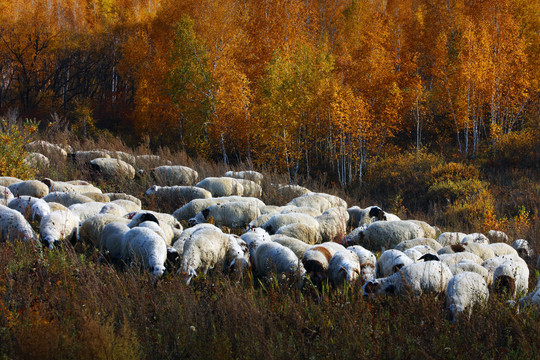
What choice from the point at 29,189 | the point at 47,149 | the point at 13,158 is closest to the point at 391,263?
the point at 29,189

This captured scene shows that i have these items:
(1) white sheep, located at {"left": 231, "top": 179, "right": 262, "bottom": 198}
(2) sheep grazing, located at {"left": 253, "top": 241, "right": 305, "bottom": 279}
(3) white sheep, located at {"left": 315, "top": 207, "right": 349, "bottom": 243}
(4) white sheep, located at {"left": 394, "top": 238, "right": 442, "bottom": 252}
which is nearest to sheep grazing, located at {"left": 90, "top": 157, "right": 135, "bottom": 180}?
(1) white sheep, located at {"left": 231, "top": 179, "right": 262, "bottom": 198}

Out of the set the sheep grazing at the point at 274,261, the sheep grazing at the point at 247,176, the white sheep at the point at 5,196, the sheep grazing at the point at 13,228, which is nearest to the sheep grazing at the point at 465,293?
the sheep grazing at the point at 274,261

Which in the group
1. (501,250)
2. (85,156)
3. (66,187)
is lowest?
(501,250)

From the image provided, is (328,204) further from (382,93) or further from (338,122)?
(382,93)

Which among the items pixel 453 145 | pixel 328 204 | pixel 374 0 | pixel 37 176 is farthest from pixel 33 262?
pixel 374 0

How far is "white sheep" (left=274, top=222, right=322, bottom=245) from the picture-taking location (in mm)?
7047

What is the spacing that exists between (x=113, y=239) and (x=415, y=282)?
379 cm

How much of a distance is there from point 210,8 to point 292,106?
7.91 metres

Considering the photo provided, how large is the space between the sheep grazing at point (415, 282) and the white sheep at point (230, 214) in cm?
403

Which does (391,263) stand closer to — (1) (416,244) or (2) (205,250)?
(1) (416,244)

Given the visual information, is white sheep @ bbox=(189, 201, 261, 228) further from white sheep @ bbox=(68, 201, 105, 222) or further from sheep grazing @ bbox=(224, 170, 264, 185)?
sheep grazing @ bbox=(224, 170, 264, 185)

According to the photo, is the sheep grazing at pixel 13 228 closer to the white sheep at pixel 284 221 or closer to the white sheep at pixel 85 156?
the white sheep at pixel 284 221

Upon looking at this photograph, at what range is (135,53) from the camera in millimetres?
32406

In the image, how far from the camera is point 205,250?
17.8ft
